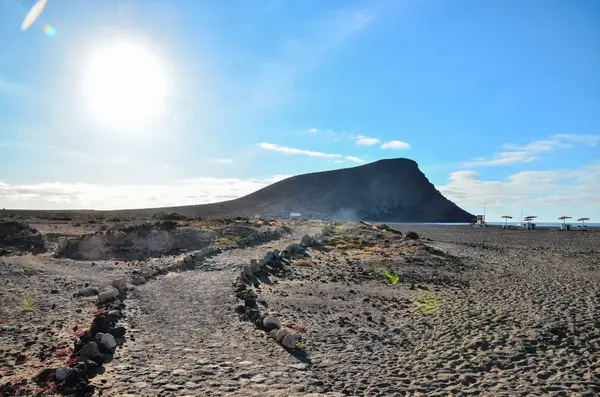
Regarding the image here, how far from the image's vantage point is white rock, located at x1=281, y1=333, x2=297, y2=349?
951cm

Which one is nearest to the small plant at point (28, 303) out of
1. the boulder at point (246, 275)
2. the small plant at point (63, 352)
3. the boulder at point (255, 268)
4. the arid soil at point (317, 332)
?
the arid soil at point (317, 332)

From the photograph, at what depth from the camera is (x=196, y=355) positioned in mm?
8742

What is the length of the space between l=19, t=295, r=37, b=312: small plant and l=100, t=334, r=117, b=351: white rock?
4427 mm

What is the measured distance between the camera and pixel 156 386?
7.15m

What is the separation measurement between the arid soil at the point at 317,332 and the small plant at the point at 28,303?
0.02 m

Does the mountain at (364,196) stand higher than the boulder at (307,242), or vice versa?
the mountain at (364,196)

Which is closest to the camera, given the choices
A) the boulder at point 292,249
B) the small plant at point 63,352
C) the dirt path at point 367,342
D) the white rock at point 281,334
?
the dirt path at point 367,342

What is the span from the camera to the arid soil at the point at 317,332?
7688mm

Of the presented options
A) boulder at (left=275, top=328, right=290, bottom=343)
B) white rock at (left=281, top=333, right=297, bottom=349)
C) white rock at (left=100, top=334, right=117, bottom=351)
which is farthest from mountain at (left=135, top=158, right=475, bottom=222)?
white rock at (left=100, top=334, right=117, bottom=351)

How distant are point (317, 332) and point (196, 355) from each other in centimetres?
343

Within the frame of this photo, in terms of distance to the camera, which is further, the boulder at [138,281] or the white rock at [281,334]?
the boulder at [138,281]

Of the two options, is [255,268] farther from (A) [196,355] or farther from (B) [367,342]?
(A) [196,355]

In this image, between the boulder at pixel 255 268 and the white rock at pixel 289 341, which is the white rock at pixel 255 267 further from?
the white rock at pixel 289 341

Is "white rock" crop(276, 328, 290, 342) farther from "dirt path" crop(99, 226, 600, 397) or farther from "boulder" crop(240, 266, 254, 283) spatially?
"boulder" crop(240, 266, 254, 283)
